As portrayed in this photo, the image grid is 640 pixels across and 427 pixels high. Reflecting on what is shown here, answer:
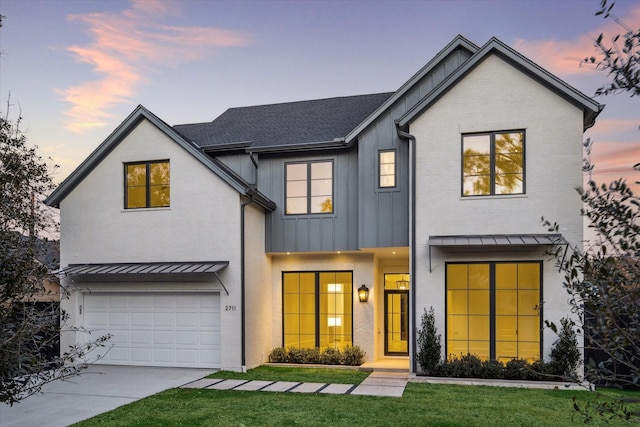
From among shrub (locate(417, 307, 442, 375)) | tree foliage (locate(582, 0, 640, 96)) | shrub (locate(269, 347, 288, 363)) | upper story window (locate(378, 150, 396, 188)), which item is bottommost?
shrub (locate(269, 347, 288, 363))

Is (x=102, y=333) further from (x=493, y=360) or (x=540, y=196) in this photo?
(x=540, y=196)

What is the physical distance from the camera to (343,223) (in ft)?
50.4

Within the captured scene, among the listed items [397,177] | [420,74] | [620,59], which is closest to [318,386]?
[397,177]

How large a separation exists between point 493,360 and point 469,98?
266 inches

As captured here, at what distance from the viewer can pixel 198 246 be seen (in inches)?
573

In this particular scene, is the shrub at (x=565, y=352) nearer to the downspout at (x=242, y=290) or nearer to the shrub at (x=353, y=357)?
the shrub at (x=353, y=357)

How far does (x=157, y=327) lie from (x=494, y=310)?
31.4 ft

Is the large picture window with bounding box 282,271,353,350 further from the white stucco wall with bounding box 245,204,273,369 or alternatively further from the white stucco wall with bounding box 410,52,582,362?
the white stucco wall with bounding box 410,52,582,362

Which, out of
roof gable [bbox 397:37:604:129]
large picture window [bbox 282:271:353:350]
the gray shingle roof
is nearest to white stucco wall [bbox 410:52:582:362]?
roof gable [bbox 397:37:604:129]

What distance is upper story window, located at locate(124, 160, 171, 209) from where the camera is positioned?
15094mm

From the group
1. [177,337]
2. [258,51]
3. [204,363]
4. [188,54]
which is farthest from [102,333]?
[258,51]

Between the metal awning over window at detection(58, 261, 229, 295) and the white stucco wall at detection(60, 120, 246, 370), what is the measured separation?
204mm

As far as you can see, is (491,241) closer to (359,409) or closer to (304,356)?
(359,409)

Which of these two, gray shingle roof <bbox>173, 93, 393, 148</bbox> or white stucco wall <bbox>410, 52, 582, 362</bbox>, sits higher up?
gray shingle roof <bbox>173, 93, 393, 148</bbox>
